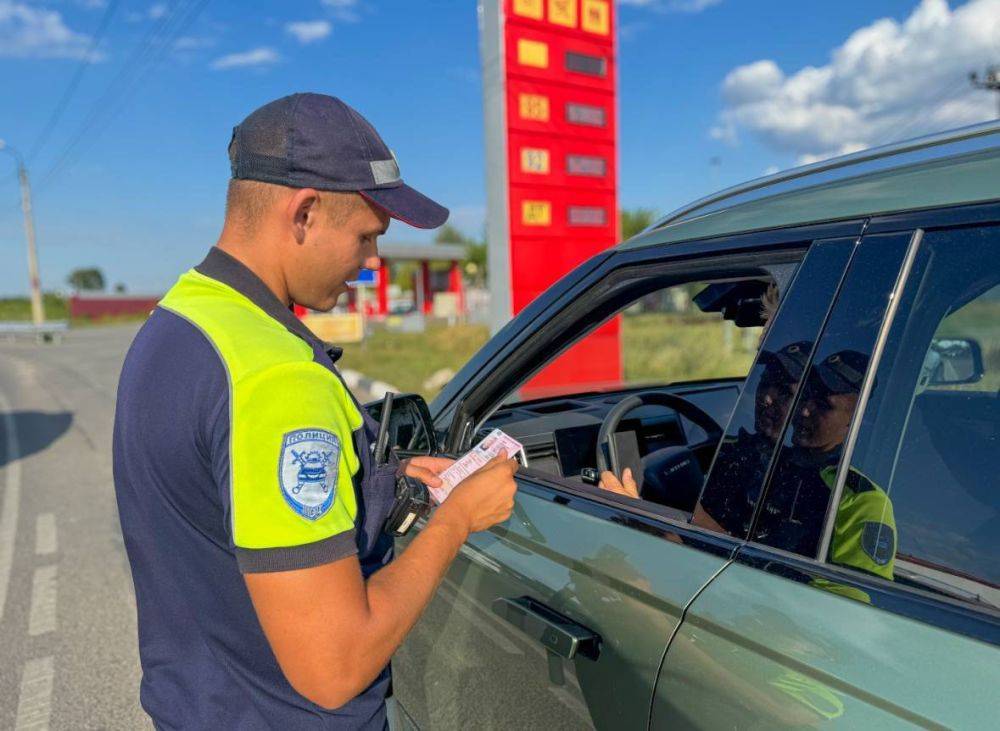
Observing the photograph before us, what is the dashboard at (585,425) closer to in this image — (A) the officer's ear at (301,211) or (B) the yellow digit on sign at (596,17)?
(A) the officer's ear at (301,211)

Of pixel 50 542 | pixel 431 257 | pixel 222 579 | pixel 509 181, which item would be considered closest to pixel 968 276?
pixel 222 579

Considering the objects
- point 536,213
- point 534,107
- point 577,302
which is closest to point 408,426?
point 577,302

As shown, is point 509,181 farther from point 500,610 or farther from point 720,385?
point 500,610

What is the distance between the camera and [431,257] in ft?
135

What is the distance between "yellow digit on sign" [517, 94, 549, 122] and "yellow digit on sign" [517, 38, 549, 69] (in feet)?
1.03

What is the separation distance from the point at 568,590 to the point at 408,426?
0.49 metres

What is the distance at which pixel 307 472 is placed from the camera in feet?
3.28

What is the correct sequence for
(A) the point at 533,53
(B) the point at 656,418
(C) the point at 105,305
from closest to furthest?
(B) the point at 656,418
(A) the point at 533,53
(C) the point at 105,305

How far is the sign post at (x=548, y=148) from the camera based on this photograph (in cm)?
738

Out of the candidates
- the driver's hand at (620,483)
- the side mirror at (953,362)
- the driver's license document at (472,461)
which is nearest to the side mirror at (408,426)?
the driver's license document at (472,461)

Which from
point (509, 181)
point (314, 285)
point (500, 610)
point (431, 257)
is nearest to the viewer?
point (314, 285)

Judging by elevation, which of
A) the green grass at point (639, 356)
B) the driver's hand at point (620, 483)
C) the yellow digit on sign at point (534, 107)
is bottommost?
the green grass at point (639, 356)

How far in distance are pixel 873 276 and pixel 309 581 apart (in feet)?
3.05

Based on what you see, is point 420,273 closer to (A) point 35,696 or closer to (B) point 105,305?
(B) point 105,305
